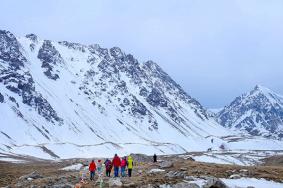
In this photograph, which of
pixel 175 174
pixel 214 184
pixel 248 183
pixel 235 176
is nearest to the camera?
pixel 214 184

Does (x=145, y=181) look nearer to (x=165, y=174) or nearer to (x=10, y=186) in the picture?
(x=165, y=174)

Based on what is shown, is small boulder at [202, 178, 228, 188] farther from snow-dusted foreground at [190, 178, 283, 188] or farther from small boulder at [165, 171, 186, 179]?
small boulder at [165, 171, 186, 179]

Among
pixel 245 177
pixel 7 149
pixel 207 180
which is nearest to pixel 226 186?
pixel 207 180

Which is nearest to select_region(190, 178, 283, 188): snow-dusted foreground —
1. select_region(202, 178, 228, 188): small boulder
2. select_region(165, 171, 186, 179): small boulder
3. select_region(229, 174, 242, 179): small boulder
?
select_region(229, 174, 242, 179): small boulder

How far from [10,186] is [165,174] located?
567 inches

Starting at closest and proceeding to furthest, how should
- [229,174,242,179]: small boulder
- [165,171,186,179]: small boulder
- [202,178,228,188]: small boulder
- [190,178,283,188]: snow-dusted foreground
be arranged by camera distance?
[202,178,228,188]: small boulder → [190,178,283,188]: snow-dusted foreground → [165,171,186,179]: small boulder → [229,174,242,179]: small boulder

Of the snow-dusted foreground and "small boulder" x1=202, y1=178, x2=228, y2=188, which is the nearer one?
"small boulder" x1=202, y1=178, x2=228, y2=188

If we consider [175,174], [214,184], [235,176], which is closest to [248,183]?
[235,176]

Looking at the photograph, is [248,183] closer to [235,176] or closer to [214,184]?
[235,176]

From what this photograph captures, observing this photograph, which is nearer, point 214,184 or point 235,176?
point 214,184

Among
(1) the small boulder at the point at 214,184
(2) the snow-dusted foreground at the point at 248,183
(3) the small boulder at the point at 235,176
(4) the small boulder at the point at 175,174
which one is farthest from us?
(3) the small boulder at the point at 235,176

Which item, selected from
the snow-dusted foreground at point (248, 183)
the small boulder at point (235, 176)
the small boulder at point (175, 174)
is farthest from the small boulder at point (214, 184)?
the small boulder at point (235, 176)

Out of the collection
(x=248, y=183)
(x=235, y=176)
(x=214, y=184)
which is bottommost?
(x=214, y=184)

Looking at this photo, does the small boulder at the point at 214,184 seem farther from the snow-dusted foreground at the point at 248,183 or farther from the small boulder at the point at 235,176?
the small boulder at the point at 235,176
